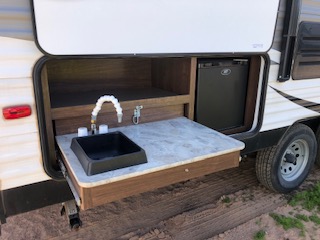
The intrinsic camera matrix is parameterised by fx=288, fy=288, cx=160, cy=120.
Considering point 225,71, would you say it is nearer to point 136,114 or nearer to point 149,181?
point 136,114

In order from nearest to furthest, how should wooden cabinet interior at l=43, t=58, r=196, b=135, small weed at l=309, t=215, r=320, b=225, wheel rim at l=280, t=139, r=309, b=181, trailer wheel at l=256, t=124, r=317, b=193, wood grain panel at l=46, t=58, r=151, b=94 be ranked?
wooden cabinet interior at l=43, t=58, r=196, b=135, wood grain panel at l=46, t=58, r=151, b=94, small weed at l=309, t=215, r=320, b=225, trailer wheel at l=256, t=124, r=317, b=193, wheel rim at l=280, t=139, r=309, b=181

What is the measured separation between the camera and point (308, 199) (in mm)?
2842

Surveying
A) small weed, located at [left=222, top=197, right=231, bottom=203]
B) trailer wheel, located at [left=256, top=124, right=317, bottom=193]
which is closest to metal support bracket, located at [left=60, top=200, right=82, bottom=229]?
small weed, located at [left=222, top=197, right=231, bottom=203]

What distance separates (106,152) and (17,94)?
22.5 inches

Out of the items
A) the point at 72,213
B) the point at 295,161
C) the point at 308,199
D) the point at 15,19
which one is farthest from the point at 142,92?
the point at 308,199

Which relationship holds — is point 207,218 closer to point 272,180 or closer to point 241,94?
point 272,180

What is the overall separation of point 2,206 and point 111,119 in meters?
0.76

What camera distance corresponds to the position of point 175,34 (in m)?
1.71

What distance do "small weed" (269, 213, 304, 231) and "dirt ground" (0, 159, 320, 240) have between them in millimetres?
42

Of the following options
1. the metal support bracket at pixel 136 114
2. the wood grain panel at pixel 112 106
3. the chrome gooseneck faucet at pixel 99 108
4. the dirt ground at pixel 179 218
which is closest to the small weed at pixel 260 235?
the dirt ground at pixel 179 218

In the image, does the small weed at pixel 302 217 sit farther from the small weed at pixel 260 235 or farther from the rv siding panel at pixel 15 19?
the rv siding panel at pixel 15 19

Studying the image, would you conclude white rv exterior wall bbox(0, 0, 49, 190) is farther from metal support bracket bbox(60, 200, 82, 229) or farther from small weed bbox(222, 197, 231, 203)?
small weed bbox(222, 197, 231, 203)

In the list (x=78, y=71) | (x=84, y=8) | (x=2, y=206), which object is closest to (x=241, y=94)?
(x=78, y=71)

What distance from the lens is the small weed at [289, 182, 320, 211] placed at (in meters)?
2.75
